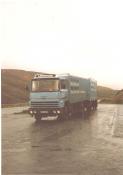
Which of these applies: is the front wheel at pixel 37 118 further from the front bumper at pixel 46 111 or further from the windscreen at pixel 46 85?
the windscreen at pixel 46 85

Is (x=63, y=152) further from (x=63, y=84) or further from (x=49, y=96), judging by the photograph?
(x=63, y=84)

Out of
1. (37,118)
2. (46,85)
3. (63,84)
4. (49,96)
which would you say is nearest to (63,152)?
(49,96)

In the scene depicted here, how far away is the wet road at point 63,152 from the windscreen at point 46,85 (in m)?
3.09

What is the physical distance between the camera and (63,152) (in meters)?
12.1

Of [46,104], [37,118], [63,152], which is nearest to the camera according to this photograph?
[63,152]

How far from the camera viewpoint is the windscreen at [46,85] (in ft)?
67.4

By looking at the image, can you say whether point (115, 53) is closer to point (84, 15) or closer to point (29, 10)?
point (84, 15)

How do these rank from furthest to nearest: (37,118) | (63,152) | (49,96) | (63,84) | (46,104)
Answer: (37,118)
(63,84)
(46,104)
(49,96)
(63,152)

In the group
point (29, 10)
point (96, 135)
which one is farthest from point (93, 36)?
point (96, 135)

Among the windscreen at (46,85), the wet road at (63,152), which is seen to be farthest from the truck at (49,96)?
the wet road at (63,152)

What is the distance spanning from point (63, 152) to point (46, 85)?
8.77m

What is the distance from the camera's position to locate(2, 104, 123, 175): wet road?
10.0 meters

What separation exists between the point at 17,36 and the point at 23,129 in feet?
24.5

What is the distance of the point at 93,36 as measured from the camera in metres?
11.2
